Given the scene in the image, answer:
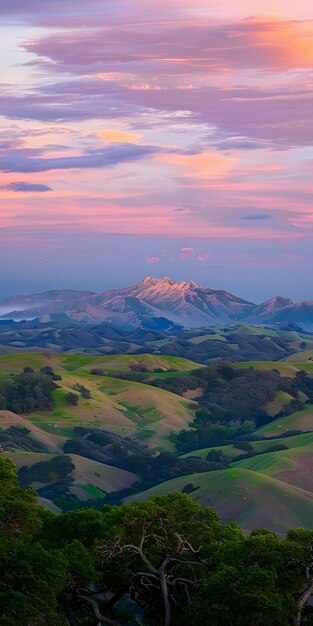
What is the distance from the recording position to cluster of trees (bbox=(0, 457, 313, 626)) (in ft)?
127

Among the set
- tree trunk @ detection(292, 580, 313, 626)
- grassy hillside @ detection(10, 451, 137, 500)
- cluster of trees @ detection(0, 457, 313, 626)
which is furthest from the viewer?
grassy hillside @ detection(10, 451, 137, 500)

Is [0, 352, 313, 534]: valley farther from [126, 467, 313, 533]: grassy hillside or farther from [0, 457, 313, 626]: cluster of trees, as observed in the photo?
[0, 457, 313, 626]: cluster of trees

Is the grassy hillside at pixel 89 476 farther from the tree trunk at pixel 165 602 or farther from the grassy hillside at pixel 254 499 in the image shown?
the tree trunk at pixel 165 602

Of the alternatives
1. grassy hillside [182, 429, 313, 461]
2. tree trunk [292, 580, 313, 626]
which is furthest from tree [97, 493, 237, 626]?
grassy hillside [182, 429, 313, 461]

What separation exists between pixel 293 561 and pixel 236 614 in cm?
457

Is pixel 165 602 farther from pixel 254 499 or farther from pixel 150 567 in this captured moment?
pixel 254 499

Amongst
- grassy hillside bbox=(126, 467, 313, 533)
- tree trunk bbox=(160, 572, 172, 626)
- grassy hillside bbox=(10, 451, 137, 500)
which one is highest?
tree trunk bbox=(160, 572, 172, 626)

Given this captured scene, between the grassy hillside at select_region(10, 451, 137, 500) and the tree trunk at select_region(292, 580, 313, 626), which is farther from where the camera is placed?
the grassy hillside at select_region(10, 451, 137, 500)

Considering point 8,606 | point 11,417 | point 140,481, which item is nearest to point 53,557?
point 8,606

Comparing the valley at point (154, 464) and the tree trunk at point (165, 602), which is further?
the valley at point (154, 464)

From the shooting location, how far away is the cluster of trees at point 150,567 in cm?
3866

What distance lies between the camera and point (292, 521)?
356 feet

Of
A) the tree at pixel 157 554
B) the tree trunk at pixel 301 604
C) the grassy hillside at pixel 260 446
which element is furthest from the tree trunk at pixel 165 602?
the grassy hillside at pixel 260 446

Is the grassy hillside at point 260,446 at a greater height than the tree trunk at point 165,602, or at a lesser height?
lesser
